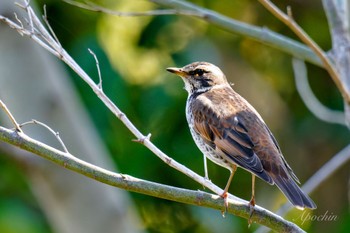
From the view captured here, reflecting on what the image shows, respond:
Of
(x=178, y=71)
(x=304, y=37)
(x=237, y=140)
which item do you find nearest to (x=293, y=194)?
(x=237, y=140)

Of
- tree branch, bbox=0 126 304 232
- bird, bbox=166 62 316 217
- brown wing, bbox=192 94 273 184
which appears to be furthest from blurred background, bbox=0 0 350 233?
tree branch, bbox=0 126 304 232

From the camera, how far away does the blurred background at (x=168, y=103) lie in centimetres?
802

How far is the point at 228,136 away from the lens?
5680 mm

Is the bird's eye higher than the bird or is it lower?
higher

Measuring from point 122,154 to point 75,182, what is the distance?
711mm

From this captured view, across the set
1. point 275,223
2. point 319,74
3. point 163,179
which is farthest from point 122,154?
point 275,223

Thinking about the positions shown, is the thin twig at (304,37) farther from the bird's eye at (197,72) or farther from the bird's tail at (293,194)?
the bird's eye at (197,72)

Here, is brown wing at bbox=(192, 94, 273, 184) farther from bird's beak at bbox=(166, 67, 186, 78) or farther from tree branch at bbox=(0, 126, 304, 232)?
tree branch at bbox=(0, 126, 304, 232)

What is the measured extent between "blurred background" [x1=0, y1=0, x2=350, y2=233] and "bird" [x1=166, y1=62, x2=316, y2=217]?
1662 millimetres

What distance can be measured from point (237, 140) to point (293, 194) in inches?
29.7

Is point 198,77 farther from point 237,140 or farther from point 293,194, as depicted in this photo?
point 293,194

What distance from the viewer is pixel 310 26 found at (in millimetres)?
9234

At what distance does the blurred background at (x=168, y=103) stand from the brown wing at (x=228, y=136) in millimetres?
1974

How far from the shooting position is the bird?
5262 mm
